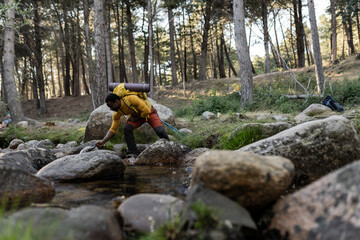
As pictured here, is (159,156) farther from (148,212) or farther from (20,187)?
(148,212)

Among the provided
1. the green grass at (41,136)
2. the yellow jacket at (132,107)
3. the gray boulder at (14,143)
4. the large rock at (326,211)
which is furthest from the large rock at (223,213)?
the gray boulder at (14,143)

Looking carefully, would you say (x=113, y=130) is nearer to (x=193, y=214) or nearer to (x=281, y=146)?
(x=281, y=146)

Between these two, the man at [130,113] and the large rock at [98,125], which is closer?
the man at [130,113]

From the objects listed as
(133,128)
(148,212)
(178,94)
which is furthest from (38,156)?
(178,94)

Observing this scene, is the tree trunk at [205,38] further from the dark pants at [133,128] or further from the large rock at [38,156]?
the large rock at [38,156]

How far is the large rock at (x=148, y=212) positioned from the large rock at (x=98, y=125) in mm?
6113

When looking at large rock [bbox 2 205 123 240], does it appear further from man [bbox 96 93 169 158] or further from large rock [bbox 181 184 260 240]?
man [bbox 96 93 169 158]

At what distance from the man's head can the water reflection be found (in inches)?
58.3

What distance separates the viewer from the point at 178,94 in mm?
20797

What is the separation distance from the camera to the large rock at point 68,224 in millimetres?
1671

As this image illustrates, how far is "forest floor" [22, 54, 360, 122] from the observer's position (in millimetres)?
Result: 16391

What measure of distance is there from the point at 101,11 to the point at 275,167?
40.3 feet

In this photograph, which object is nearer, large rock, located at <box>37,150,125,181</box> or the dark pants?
large rock, located at <box>37,150,125,181</box>

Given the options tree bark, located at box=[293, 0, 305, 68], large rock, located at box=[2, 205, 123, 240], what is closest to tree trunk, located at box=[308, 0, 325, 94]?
tree bark, located at box=[293, 0, 305, 68]
